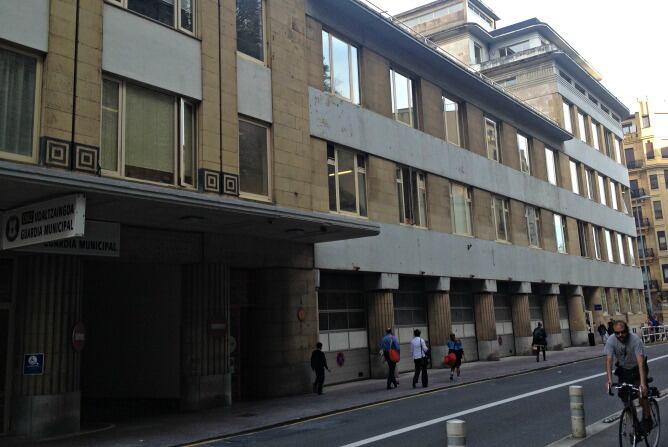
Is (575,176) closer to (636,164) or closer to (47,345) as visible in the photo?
(47,345)

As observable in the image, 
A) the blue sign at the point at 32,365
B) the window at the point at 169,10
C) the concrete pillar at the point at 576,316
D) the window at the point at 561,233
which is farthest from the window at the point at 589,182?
the blue sign at the point at 32,365

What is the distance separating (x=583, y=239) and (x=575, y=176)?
3.96m

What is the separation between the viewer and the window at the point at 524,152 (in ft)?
109

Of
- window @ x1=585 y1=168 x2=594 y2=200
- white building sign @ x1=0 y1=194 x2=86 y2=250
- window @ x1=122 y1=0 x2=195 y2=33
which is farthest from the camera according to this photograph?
window @ x1=585 y1=168 x2=594 y2=200

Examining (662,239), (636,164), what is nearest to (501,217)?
(662,239)

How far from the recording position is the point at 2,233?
11.6 meters

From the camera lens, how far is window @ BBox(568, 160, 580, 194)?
128 feet

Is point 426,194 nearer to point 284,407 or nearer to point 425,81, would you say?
point 425,81

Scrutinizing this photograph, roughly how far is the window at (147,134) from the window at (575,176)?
97.0 ft

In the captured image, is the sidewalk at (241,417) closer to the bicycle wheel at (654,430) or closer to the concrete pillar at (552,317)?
the bicycle wheel at (654,430)

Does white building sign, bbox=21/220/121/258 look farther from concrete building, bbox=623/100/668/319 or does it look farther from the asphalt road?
concrete building, bbox=623/100/668/319

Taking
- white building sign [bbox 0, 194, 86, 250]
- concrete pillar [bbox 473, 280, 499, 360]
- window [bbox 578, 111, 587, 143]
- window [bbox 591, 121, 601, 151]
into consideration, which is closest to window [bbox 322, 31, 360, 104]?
concrete pillar [bbox 473, 280, 499, 360]

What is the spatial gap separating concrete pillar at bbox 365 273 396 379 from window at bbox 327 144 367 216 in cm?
235

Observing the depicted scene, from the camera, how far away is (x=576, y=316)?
37375 mm
